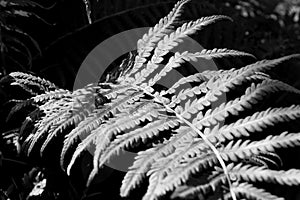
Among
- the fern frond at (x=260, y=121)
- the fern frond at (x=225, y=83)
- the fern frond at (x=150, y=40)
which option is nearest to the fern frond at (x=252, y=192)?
the fern frond at (x=260, y=121)

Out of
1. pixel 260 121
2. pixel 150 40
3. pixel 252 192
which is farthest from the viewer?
pixel 150 40

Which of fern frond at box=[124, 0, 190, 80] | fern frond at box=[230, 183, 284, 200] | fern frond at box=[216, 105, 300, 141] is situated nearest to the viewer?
fern frond at box=[230, 183, 284, 200]

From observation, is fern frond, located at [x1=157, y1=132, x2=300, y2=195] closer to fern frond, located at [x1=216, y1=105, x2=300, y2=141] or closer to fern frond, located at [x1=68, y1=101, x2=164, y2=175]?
fern frond, located at [x1=216, y1=105, x2=300, y2=141]

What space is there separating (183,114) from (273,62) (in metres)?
0.20

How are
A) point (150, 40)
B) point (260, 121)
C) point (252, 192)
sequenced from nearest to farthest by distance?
point (252, 192), point (260, 121), point (150, 40)

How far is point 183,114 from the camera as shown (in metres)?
0.95

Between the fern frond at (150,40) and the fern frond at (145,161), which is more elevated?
the fern frond at (150,40)

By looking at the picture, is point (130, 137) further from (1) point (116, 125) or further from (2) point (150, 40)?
(2) point (150, 40)

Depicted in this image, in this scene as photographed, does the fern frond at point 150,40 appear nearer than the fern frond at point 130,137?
No

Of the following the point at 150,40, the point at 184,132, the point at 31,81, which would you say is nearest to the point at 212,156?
the point at 184,132

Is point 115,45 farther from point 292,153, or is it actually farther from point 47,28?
point 292,153

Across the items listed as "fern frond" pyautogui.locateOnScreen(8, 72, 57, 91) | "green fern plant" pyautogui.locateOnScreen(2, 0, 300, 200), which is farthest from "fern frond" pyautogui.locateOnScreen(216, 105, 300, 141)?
"fern frond" pyautogui.locateOnScreen(8, 72, 57, 91)

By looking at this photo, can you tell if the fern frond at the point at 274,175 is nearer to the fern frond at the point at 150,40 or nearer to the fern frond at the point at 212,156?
the fern frond at the point at 212,156

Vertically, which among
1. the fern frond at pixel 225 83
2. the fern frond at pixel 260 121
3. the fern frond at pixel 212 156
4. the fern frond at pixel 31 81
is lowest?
the fern frond at pixel 212 156
